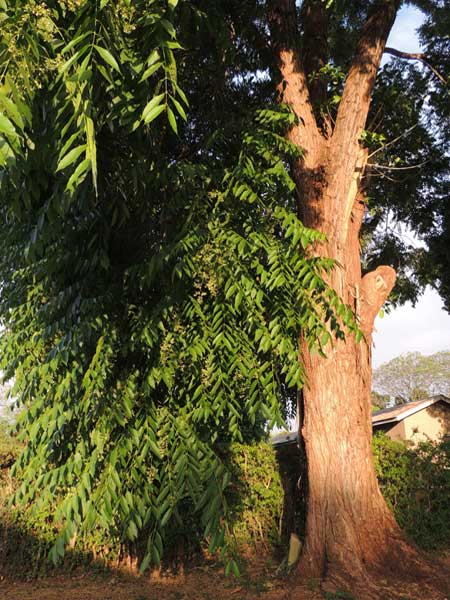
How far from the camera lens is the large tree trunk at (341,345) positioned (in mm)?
4277

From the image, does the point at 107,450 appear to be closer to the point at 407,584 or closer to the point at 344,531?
the point at 344,531

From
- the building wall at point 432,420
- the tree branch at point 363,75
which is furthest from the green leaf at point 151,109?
the building wall at point 432,420

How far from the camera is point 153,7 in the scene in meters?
2.50

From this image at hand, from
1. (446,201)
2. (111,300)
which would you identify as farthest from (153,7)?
(446,201)

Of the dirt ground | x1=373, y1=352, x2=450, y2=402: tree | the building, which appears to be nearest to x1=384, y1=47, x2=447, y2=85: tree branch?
the dirt ground

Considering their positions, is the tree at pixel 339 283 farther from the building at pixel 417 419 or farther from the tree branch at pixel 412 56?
the building at pixel 417 419

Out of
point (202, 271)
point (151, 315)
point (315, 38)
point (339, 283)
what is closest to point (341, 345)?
point (339, 283)

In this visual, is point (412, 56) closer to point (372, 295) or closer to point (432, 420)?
point (372, 295)

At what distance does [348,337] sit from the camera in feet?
15.3

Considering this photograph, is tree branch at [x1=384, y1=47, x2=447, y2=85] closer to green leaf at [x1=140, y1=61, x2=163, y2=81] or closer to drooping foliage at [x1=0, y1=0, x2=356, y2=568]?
drooping foliage at [x1=0, y1=0, x2=356, y2=568]

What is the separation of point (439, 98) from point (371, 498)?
6026 mm

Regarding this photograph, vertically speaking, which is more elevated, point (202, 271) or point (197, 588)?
point (202, 271)

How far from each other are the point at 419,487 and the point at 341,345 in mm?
2857

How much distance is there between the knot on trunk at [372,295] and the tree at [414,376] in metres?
34.8
